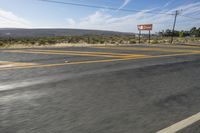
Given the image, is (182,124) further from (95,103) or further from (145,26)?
(145,26)

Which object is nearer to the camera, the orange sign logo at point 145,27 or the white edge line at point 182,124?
the white edge line at point 182,124

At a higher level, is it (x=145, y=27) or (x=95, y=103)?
(x=145, y=27)

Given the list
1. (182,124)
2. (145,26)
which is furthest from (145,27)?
(182,124)

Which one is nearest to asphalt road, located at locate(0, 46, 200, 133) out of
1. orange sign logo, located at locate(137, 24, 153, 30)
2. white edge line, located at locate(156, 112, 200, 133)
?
white edge line, located at locate(156, 112, 200, 133)

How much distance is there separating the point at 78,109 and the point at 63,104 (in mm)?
413

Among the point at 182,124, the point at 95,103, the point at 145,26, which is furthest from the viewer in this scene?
the point at 145,26

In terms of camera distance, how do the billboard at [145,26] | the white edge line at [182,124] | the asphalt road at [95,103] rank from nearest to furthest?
the white edge line at [182,124], the asphalt road at [95,103], the billboard at [145,26]

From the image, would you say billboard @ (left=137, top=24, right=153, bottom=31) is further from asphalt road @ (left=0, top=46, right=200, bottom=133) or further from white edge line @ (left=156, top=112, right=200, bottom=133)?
white edge line @ (left=156, top=112, right=200, bottom=133)

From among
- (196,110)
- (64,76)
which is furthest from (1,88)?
(196,110)

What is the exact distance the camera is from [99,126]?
3404 millimetres

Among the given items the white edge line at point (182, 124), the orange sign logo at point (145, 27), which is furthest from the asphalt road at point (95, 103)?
the orange sign logo at point (145, 27)

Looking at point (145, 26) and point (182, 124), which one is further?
point (145, 26)

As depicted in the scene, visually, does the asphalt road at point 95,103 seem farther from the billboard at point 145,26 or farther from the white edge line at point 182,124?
the billboard at point 145,26

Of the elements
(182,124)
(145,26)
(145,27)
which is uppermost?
(145,26)
